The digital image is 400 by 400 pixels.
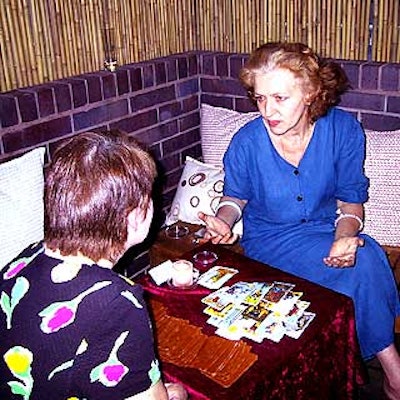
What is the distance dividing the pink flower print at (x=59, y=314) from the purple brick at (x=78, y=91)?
1355mm

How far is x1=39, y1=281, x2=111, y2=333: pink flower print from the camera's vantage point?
1.08 metres

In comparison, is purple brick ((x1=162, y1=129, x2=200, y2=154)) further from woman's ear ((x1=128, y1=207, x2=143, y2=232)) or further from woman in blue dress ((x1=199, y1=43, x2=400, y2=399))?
woman's ear ((x1=128, y1=207, x2=143, y2=232))

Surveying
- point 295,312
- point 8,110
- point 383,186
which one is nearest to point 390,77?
point 383,186

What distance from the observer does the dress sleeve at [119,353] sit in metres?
1.08

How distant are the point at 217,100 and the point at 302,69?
3.37 ft

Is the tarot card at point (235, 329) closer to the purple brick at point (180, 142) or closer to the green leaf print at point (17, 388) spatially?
the green leaf print at point (17, 388)

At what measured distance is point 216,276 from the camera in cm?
173

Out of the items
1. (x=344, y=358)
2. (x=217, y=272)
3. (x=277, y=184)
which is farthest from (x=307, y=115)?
(x=344, y=358)

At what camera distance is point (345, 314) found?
1588 mm

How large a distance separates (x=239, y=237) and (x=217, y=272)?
0.83m

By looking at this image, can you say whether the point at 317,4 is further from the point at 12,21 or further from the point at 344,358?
the point at 344,358

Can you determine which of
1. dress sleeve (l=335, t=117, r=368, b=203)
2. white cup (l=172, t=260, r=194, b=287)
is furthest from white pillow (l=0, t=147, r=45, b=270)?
dress sleeve (l=335, t=117, r=368, b=203)

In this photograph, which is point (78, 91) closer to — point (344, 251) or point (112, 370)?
point (344, 251)

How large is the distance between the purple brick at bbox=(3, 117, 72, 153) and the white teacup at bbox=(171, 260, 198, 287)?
2.73 ft
